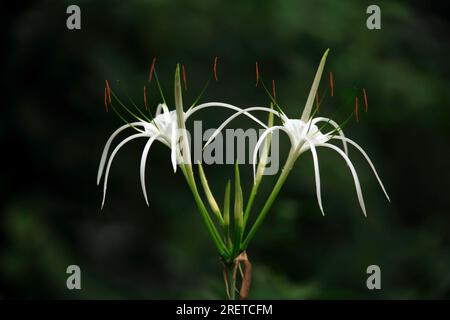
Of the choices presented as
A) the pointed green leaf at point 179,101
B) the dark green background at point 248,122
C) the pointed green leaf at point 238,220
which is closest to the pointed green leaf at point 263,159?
the pointed green leaf at point 238,220

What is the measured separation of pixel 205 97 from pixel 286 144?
60cm

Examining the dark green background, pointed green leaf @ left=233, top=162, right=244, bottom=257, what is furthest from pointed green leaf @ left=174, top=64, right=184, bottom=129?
the dark green background

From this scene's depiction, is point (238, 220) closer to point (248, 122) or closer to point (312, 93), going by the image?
point (312, 93)

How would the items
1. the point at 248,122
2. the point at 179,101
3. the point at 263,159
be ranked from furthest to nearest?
the point at 248,122 < the point at 263,159 < the point at 179,101

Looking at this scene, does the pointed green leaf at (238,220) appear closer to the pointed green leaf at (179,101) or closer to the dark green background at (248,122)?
the pointed green leaf at (179,101)

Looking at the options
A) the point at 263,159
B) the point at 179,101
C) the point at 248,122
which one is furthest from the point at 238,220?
the point at 248,122

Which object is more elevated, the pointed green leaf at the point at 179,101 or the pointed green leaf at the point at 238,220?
the pointed green leaf at the point at 179,101

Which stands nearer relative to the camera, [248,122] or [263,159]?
[263,159]

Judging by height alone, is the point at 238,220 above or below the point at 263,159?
below

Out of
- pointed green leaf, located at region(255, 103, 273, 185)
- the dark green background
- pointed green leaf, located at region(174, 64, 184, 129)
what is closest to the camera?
pointed green leaf, located at region(174, 64, 184, 129)

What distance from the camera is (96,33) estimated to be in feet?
12.7

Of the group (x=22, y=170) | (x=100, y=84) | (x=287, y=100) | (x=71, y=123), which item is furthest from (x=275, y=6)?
(x=22, y=170)

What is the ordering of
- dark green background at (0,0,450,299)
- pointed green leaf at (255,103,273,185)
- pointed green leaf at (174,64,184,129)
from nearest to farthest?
pointed green leaf at (174,64,184,129) < pointed green leaf at (255,103,273,185) < dark green background at (0,0,450,299)

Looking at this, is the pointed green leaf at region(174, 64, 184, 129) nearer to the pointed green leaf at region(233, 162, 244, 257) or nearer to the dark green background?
the pointed green leaf at region(233, 162, 244, 257)
